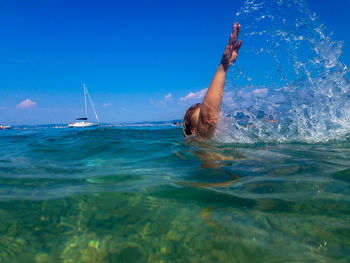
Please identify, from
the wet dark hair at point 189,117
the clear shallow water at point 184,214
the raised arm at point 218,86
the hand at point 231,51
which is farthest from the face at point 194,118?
the clear shallow water at point 184,214

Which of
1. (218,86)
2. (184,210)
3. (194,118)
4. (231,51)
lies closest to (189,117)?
(194,118)

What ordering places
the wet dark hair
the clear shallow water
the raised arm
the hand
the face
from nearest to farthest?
the clear shallow water < the raised arm < the hand < the face < the wet dark hair

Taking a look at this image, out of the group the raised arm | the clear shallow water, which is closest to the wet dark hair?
the raised arm

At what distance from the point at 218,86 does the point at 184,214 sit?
7.12 ft

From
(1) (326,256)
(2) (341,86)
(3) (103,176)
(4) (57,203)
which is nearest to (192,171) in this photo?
(3) (103,176)

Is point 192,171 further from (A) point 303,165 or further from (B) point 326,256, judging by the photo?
(B) point 326,256

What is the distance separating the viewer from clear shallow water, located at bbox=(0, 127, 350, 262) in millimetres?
1173

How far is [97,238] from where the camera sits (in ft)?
4.32

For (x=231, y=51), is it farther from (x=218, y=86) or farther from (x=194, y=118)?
(x=194, y=118)

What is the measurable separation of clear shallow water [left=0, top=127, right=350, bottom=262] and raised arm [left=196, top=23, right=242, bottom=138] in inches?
39.9

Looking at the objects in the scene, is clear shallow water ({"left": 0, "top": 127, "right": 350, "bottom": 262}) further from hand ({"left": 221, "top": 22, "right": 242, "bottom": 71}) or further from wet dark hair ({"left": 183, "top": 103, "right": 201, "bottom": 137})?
wet dark hair ({"left": 183, "top": 103, "right": 201, "bottom": 137})

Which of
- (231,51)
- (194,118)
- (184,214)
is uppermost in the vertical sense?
(231,51)

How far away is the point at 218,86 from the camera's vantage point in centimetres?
325

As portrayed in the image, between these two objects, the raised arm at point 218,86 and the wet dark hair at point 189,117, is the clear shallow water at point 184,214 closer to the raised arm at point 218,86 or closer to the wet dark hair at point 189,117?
the raised arm at point 218,86
